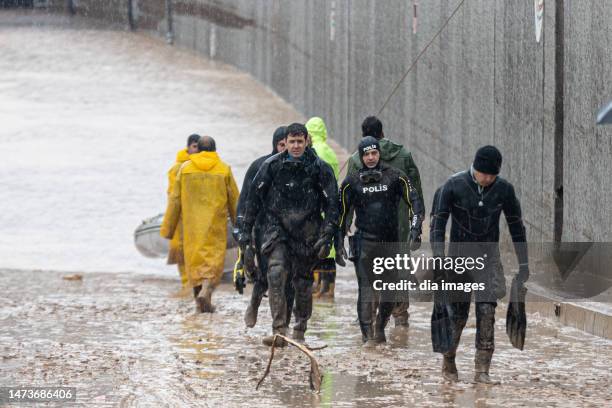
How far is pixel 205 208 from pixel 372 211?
12.0ft

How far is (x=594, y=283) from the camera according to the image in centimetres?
1361

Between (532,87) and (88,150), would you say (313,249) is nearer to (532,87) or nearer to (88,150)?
(532,87)

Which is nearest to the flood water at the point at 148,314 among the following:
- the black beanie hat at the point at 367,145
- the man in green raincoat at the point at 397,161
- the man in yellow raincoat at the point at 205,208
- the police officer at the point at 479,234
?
the police officer at the point at 479,234

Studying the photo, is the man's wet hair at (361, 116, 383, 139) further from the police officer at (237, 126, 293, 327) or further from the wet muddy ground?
the wet muddy ground

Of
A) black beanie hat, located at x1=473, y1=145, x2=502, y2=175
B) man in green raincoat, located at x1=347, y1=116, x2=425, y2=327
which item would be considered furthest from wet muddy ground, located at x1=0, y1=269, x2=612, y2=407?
black beanie hat, located at x1=473, y1=145, x2=502, y2=175

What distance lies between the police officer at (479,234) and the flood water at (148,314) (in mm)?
265

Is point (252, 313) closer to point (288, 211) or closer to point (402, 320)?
point (288, 211)

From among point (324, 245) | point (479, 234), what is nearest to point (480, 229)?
point (479, 234)

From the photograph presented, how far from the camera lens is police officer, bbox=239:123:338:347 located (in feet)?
37.7

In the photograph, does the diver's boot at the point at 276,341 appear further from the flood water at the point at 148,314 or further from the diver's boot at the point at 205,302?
the diver's boot at the point at 205,302

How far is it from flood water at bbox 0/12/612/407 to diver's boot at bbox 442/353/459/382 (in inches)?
3.5

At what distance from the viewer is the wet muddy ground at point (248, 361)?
923 centimetres

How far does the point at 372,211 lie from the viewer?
11.5 meters

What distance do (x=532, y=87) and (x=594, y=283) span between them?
2791mm
